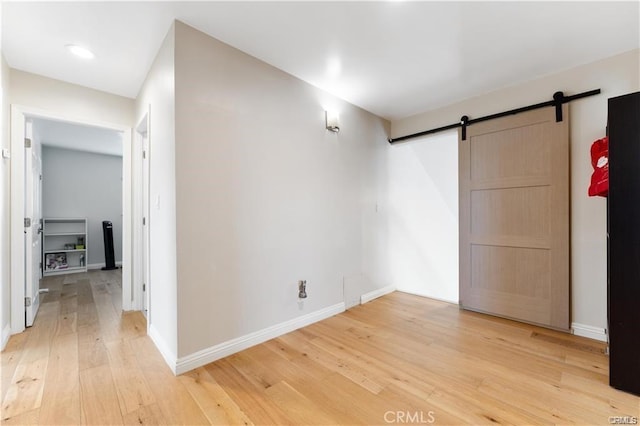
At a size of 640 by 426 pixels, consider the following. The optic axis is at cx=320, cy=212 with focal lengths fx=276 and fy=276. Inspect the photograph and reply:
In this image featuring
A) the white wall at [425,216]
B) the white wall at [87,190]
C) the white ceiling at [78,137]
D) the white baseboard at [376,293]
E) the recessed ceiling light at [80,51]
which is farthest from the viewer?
the white wall at [87,190]

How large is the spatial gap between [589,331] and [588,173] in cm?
139

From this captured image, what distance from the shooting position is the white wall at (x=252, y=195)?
77.4 inches

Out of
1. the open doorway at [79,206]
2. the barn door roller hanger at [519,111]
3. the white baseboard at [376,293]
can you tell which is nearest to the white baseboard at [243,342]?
the white baseboard at [376,293]

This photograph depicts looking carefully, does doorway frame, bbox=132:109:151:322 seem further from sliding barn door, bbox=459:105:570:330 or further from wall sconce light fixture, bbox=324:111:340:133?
sliding barn door, bbox=459:105:570:330

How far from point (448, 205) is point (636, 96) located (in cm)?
198

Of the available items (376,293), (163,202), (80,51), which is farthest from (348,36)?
Result: (376,293)

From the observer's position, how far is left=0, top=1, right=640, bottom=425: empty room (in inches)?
66.6

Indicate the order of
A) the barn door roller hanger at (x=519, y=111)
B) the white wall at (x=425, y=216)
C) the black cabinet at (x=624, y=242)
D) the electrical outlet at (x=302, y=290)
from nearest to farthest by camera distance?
the black cabinet at (x=624, y=242)
the barn door roller hanger at (x=519, y=111)
the electrical outlet at (x=302, y=290)
the white wall at (x=425, y=216)

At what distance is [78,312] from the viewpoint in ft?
9.96

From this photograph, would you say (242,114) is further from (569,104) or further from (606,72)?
(606,72)

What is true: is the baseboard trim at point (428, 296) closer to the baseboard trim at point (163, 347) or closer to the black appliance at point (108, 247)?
the baseboard trim at point (163, 347)

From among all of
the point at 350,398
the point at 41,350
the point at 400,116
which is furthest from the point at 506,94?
the point at 41,350

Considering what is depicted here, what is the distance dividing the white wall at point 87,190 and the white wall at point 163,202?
14.6ft

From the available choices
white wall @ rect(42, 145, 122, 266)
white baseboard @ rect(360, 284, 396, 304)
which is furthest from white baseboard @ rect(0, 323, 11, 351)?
white wall @ rect(42, 145, 122, 266)
